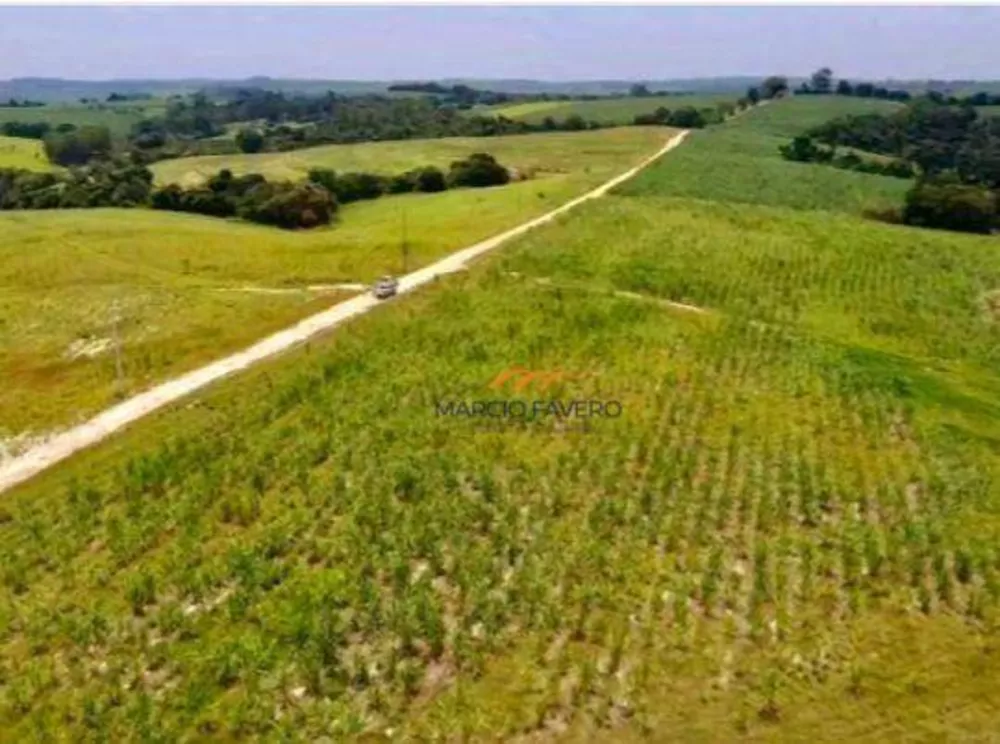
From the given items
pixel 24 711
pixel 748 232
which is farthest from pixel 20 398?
pixel 748 232

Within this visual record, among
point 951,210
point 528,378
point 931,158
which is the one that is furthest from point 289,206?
point 931,158

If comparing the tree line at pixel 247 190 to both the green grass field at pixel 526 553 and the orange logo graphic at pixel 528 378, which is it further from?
the orange logo graphic at pixel 528 378

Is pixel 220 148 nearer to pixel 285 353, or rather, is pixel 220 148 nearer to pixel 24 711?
pixel 285 353

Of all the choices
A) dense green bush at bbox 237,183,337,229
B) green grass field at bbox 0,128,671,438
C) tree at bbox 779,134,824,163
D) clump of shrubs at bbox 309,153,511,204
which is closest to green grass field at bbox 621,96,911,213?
tree at bbox 779,134,824,163

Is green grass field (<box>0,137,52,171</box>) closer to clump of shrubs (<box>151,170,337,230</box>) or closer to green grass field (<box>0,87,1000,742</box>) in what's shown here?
clump of shrubs (<box>151,170,337,230</box>)

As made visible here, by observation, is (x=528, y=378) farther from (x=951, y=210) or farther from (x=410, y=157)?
(x=410, y=157)

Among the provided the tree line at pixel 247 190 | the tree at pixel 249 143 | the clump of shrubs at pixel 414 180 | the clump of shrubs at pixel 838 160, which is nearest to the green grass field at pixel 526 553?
the tree line at pixel 247 190
